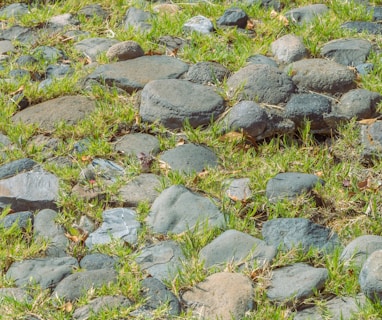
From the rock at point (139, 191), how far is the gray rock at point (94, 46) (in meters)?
Answer: 1.31

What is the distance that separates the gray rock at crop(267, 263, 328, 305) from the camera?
365cm

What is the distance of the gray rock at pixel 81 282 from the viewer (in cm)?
371

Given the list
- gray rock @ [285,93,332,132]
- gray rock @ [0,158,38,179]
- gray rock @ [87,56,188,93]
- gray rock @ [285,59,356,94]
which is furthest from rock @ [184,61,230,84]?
gray rock @ [0,158,38,179]

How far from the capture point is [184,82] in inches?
199

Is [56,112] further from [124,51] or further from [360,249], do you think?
[360,249]

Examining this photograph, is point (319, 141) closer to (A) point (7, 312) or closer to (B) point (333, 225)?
(B) point (333, 225)

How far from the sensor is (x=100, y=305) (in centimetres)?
362

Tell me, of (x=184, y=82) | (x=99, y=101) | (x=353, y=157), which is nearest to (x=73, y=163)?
(x=99, y=101)

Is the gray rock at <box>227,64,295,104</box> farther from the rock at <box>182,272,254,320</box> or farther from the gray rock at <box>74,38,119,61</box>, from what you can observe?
the rock at <box>182,272,254,320</box>

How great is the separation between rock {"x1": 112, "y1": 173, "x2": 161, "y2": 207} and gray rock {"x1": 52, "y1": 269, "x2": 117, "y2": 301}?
1.98ft

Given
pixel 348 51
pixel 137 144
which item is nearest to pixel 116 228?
pixel 137 144

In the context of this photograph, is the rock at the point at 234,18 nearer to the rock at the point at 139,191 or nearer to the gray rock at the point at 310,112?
the gray rock at the point at 310,112

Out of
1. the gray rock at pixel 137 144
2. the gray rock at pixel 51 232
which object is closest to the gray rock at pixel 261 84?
the gray rock at pixel 137 144

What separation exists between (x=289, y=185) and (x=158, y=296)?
0.99m
